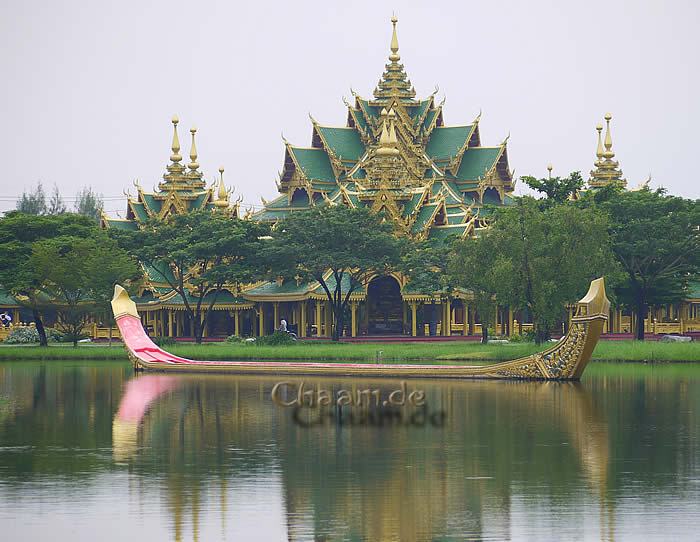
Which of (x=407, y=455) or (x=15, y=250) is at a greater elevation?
(x=15, y=250)

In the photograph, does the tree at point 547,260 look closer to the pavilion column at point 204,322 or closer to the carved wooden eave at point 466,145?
the pavilion column at point 204,322

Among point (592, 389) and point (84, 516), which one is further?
point (592, 389)

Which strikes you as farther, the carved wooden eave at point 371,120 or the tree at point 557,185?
the carved wooden eave at point 371,120

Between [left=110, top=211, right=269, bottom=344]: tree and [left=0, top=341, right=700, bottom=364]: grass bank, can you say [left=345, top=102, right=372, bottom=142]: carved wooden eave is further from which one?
[left=0, top=341, right=700, bottom=364]: grass bank

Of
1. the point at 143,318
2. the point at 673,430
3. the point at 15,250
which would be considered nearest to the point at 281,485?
the point at 673,430

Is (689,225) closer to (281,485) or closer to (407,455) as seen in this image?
(407,455)

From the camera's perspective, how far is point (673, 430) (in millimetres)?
32812

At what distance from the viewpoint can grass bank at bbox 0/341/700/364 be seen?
5616cm

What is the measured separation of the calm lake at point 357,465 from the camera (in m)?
21.7

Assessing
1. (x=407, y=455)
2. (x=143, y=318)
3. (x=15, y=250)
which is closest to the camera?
(x=407, y=455)

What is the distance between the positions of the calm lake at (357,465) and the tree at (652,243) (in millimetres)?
22156

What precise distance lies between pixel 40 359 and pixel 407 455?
4030 centimetres

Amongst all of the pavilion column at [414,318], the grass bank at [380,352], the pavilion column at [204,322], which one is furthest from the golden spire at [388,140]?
the grass bank at [380,352]

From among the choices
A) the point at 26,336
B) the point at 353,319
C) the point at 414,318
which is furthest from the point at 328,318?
the point at 26,336
